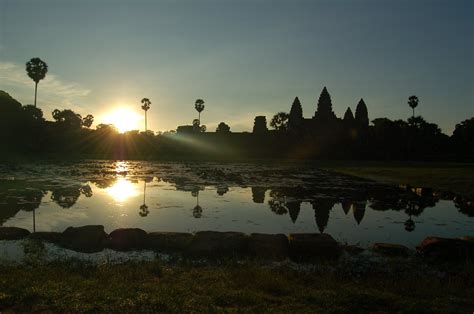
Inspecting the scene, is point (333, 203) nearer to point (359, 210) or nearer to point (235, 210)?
point (359, 210)

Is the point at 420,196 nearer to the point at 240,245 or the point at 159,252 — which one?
the point at 240,245

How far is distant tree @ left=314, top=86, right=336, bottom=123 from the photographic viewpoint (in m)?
82.6

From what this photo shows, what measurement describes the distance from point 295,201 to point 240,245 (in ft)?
32.3

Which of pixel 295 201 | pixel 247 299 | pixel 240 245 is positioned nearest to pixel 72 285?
pixel 247 299

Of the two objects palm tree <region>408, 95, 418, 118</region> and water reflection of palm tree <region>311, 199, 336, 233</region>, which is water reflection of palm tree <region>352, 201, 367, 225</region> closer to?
water reflection of palm tree <region>311, 199, 336, 233</region>

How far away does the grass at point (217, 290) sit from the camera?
5.64 metres

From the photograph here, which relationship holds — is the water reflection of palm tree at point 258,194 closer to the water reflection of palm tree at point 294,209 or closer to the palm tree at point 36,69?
the water reflection of palm tree at point 294,209

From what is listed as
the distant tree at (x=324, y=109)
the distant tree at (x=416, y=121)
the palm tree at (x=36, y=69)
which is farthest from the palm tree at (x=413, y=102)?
the palm tree at (x=36, y=69)

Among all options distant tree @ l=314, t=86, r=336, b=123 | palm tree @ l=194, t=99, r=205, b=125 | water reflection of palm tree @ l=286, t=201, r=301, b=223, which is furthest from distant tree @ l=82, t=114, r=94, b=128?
water reflection of palm tree @ l=286, t=201, r=301, b=223

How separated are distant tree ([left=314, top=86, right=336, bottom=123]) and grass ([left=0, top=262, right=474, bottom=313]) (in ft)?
251

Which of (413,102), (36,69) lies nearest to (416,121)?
(413,102)

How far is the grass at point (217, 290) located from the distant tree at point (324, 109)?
Result: 251ft

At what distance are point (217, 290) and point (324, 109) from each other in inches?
3142

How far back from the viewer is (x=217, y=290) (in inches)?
249
